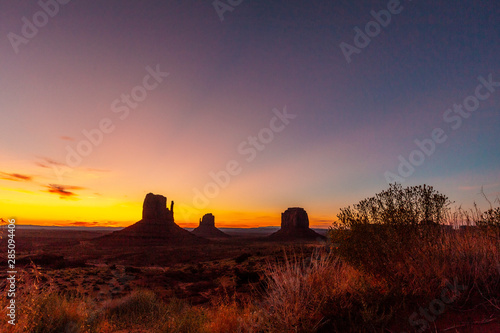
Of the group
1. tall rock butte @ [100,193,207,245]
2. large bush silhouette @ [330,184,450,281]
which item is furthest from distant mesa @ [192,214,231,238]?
large bush silhouette @ [330,184,450,281]

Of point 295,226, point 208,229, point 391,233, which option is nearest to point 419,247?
point 391,233

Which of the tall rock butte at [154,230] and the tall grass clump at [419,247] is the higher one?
the tall grass clump at [419,247]

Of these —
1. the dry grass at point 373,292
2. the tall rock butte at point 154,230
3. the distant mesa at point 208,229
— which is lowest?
the distant mesa at point 208,229

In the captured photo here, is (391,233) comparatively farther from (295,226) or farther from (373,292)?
(295,226)

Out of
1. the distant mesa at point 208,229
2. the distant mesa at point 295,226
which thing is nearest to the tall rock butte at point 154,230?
the distant mesa at point 295,226

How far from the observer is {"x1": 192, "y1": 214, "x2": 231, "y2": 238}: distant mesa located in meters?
140

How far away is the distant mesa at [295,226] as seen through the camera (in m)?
106

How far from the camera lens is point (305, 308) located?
4.94 m

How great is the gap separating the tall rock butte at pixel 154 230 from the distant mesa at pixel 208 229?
43063 millimetres

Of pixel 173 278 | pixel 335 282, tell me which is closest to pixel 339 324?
pixel 335 282

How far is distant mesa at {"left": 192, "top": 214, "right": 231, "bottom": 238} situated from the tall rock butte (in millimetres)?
43063

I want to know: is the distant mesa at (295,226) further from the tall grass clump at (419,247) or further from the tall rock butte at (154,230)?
the tall grass clump at (419,247)

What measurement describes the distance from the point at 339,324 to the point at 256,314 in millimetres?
1723

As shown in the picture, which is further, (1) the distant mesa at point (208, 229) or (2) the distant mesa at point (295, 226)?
(1) the distant mesa at point (208, 229)
